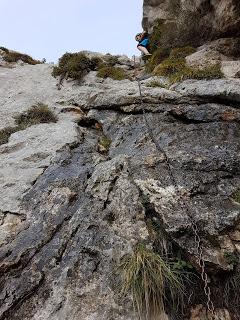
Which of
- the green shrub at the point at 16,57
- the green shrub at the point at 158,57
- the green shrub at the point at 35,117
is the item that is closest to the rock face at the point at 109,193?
the green shrub at the point at 35,117

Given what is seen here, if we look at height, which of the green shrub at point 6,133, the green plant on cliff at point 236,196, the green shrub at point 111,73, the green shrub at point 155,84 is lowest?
the green plant on cliff at point 236,196

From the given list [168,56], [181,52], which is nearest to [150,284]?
[181,52]

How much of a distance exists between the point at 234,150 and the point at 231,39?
621 centimetres

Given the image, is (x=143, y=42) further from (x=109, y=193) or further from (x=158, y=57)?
(x=109, y=193)

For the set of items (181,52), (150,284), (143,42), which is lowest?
(150,284)

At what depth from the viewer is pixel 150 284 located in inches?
209

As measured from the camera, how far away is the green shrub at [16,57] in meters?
18.0

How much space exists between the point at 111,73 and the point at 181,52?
2803mm

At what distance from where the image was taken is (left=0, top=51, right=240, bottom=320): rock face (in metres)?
5.66

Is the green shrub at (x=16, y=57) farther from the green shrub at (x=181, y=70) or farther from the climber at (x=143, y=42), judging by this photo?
the green shrub at (x=181, y=70)

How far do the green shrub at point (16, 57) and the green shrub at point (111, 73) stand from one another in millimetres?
6091

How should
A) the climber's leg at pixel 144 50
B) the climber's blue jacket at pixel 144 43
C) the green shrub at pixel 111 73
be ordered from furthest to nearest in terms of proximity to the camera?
1. the climber's blue jacket at pixel 144 43
2. the climber's leg at pixel 144 50
3. the green shrub at pixel 111 73

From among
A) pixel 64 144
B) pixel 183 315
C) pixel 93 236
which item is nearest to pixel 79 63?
pixel 64 144

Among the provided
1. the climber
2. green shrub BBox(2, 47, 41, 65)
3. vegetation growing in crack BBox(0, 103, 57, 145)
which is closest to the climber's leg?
the climber
